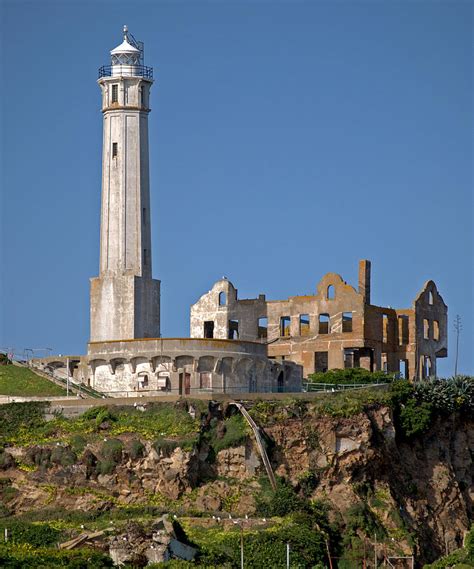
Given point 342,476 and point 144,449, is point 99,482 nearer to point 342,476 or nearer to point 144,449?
point 144,449

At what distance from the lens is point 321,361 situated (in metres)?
110

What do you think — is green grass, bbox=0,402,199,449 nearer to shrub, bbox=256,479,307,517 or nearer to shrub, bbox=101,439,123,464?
shrub, bbox=101,439,123,464

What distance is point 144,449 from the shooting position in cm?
8819

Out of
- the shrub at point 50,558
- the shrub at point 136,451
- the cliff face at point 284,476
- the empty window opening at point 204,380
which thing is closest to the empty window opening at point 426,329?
the cliff face at point 284,476

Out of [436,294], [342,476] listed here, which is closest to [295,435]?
[342,476]

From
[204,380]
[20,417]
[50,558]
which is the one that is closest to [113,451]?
[20,417]

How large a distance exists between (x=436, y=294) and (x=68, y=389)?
26168 millimetres

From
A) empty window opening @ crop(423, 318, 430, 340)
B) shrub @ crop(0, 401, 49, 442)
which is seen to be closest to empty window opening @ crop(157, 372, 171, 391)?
shrub @ crop(0, 401, 49, 442)

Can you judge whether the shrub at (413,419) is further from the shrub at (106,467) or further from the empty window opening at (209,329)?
the empty window opening at (209,329)

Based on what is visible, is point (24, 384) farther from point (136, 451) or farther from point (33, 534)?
point (33, 534)

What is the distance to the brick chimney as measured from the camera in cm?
10931

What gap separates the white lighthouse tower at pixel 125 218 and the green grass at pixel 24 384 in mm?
3579

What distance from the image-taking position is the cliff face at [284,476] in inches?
3430

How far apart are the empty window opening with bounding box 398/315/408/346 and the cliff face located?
1535 centimetres
